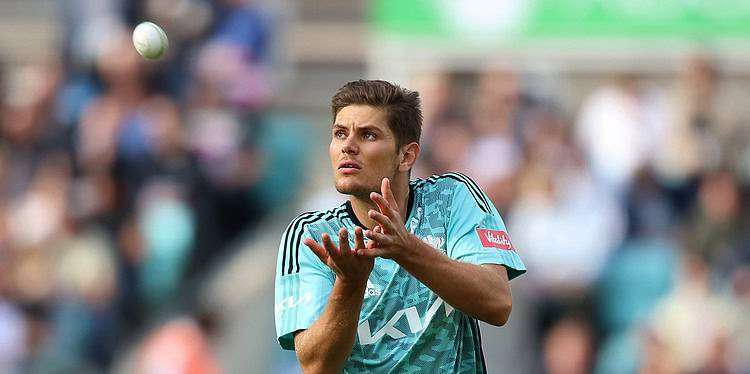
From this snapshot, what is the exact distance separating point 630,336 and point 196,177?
4.48 meters

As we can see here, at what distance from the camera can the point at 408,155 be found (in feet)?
19.0

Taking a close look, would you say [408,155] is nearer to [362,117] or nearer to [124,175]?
[362,117]

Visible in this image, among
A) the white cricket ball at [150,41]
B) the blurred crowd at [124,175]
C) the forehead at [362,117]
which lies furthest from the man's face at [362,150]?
the blurred crowd at [124,175]

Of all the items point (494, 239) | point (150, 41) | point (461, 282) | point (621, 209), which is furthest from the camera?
point (621, 209)

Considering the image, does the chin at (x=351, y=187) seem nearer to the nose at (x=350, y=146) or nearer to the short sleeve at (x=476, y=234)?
the nose at (x=350, y=146)

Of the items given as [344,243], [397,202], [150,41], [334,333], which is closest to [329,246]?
[344,243]

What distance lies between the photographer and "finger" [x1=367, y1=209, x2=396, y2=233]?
492cm

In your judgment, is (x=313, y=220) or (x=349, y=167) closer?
(x=349, y=167)

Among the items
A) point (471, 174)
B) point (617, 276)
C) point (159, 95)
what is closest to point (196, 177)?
point (159, 95)

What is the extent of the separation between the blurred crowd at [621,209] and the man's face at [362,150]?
19.9ft

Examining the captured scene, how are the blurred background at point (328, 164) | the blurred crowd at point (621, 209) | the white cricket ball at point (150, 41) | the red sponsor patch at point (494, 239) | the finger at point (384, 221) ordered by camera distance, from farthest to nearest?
the blurred background at point (328, 164), the blurred crowd at point (621, 209), the white cricket ball at point (150, 41), the red sponsor patch at point (494, 239), the finger at point (384, 221)

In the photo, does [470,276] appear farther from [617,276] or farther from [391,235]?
[617,276]

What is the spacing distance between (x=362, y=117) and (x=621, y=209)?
652 cm

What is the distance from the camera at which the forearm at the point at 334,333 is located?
514 cm
